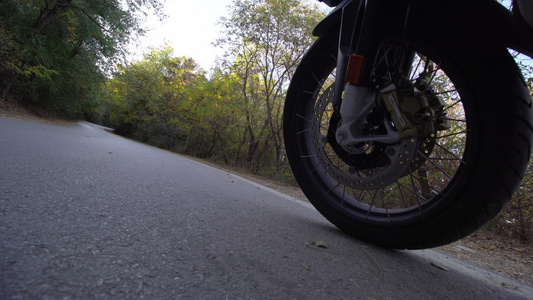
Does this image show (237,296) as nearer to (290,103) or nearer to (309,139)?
(309,139)

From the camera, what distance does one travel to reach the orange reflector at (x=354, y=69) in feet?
5.03

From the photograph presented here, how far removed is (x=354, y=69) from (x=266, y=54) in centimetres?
1206

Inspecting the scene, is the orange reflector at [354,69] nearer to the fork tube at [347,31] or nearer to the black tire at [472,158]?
the fork tube at [347,31]

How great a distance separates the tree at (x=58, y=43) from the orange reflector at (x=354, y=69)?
15882mm

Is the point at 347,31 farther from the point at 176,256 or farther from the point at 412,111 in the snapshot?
the point at 176,256

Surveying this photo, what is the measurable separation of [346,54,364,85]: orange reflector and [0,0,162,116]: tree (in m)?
15.9

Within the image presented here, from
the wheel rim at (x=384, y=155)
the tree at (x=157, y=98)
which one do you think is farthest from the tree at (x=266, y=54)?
the wheel rim at (x=384, y=155)

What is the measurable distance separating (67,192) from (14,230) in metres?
0.62

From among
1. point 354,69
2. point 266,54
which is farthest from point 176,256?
point 266,54

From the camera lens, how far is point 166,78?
25000mm

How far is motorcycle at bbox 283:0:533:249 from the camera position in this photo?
1184 millimetres

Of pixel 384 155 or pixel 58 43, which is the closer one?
pixel 384 155

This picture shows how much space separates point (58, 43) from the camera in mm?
16234

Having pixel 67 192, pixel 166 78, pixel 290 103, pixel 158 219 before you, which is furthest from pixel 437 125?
pixel 166 78
